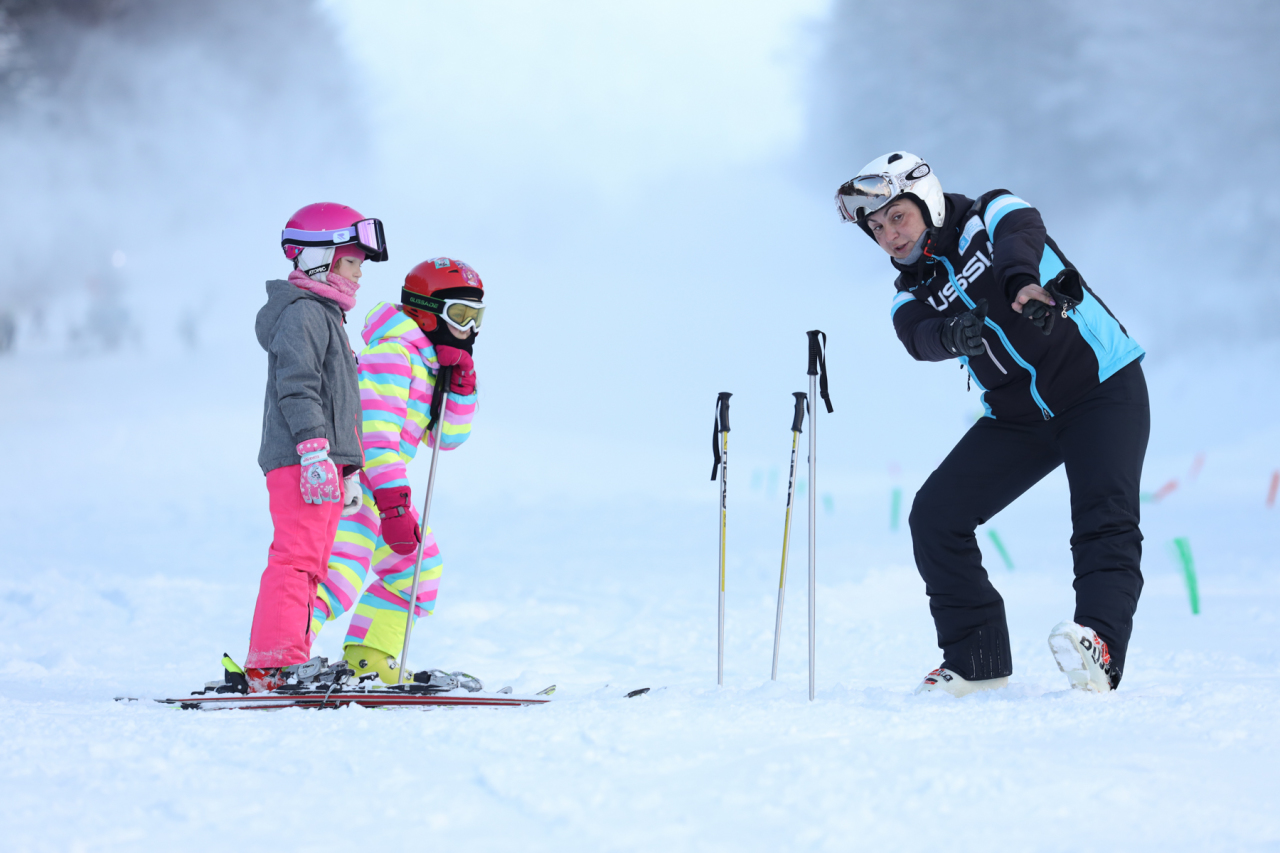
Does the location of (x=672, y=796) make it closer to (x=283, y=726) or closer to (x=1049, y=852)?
(x=1049, y=852)

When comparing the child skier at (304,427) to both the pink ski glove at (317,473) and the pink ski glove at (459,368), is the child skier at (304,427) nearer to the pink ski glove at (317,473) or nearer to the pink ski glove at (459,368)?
the pink ski glove at (317,473)

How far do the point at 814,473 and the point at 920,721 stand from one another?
1226mm

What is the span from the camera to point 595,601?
8375mm

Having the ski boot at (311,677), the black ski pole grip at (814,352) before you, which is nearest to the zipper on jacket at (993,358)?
the black ski pole grip at (814,352)

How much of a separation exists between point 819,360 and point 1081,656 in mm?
1445

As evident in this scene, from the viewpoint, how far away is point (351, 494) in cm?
380

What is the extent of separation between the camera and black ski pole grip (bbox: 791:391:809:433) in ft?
12.8

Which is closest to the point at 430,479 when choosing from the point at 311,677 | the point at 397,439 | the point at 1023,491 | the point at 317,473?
the point at 397,439

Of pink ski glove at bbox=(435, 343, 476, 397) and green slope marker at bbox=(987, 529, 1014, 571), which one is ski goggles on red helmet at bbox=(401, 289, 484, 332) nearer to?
pink ski glove at bbox=(435, 343, 476, 397)

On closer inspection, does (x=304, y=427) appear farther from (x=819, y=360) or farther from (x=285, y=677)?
(x=819, y=360)

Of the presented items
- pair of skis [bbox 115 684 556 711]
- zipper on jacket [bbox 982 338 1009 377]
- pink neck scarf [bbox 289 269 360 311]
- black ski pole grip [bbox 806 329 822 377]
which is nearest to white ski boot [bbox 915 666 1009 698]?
zipper on jacket [bbox 982 338 1009 377]

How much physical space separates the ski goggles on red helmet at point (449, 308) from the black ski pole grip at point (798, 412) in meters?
1.47

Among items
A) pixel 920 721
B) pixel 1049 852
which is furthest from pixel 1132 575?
pixel 1049 852

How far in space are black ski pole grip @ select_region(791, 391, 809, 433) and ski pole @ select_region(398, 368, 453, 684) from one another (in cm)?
149
